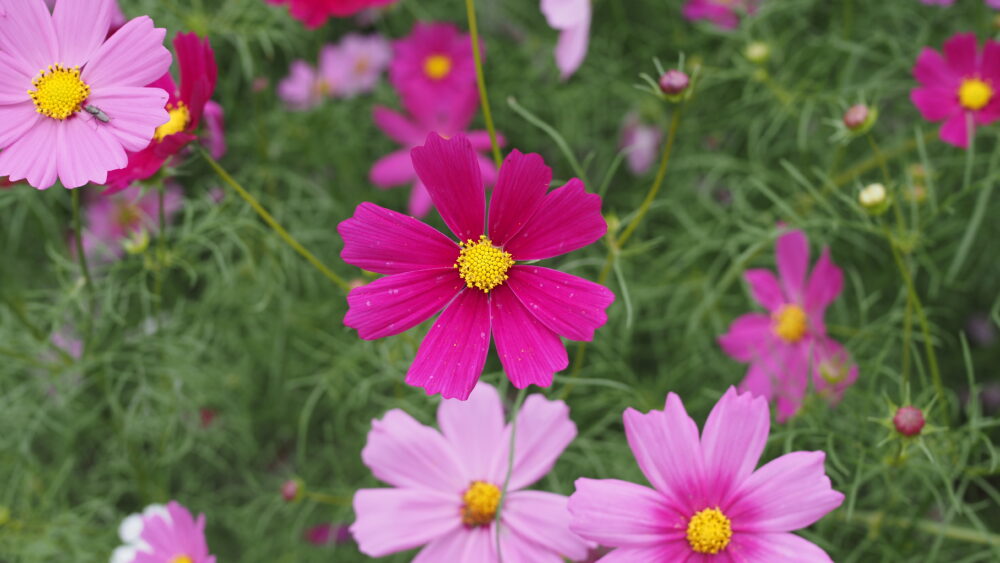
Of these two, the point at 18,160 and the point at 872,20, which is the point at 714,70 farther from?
the point at 18,160

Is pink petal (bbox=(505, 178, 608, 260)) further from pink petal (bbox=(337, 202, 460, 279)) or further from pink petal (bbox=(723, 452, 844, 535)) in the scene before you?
pink petal (bbox=(723, 452, 844, 535))

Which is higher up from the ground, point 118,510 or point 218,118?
point 218,118

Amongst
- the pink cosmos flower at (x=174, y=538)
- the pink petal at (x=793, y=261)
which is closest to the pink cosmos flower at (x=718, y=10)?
the pink petal at (x=793, y=261)

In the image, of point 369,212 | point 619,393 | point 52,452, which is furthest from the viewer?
point 52,452

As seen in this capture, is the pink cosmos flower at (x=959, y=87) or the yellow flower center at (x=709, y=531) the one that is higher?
the pink cosmos flower at (x=959, y=87)

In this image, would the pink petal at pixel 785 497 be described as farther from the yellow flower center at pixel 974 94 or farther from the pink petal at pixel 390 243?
the yellow flower center at pixel 974 94

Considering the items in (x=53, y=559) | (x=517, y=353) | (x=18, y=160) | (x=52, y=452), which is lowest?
(x=517, y=353)

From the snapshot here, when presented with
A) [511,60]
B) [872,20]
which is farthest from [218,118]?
[872,20]
